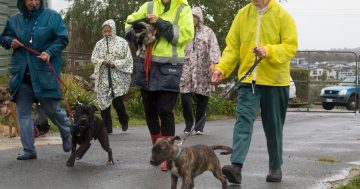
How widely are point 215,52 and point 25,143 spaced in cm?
469

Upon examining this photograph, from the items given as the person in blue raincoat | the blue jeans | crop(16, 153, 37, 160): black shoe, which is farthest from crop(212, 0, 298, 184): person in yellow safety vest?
crop(16, 153, 37, 160): black shoe

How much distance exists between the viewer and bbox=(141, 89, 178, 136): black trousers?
768 centimetres

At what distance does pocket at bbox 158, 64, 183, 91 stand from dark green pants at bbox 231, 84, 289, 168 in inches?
36.5

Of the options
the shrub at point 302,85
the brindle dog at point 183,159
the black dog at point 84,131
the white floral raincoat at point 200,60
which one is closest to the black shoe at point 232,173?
the brindle dog at point 183,159

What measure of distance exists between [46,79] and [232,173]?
108 inches

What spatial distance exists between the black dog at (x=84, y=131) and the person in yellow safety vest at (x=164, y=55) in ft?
2.28

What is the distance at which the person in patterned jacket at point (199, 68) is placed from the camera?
39.7 feet

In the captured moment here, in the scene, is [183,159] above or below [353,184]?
above

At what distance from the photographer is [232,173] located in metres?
6.66

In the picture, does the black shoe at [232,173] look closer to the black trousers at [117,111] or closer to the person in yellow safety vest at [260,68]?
the person in yellow safety vest at [260,68]

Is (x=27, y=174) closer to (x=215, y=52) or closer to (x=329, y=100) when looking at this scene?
(x=215, y=52)

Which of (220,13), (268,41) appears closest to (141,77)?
(268,41)

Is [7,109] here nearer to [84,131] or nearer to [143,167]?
[84,131]

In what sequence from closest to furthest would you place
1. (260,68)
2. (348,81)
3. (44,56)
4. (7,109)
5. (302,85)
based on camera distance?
(260,68) → (44,56) → (7,109) → (302,85) → (348,81)
